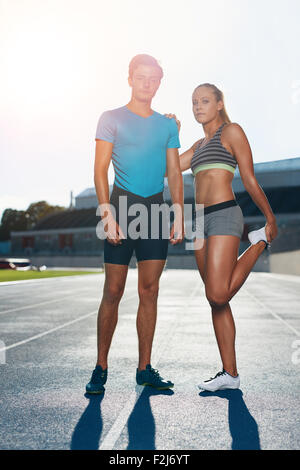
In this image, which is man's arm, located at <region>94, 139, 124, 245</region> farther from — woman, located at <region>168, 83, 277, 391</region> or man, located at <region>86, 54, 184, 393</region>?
woman, located at <region>168, 83, 277, 391</region>

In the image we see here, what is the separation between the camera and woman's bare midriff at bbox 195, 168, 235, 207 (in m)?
4.55

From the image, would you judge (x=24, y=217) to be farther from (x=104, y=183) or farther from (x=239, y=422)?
(x=239, y=422)

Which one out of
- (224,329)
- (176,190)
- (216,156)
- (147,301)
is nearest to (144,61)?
(216,156)

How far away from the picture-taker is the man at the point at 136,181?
443cm

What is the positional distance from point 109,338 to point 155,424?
0.90 meters

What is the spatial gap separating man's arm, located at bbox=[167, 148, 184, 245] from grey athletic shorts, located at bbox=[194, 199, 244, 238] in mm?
223

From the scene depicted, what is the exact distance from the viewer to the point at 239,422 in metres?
3.89

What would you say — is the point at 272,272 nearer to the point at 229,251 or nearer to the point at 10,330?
the point at 10,330

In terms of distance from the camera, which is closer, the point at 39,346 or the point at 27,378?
the point at 27,378

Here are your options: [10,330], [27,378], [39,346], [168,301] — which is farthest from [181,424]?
[168,301]

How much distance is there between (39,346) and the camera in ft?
24.8

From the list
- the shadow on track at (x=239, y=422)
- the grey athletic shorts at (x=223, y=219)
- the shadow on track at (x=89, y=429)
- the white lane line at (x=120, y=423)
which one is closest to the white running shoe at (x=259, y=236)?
the grey athletic shorts at (x=223, y=219)

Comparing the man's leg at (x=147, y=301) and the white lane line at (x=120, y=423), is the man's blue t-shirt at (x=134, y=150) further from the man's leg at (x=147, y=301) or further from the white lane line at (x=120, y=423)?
the white lane line at (x=120, y=423)

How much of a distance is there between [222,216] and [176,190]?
0.44 meters
